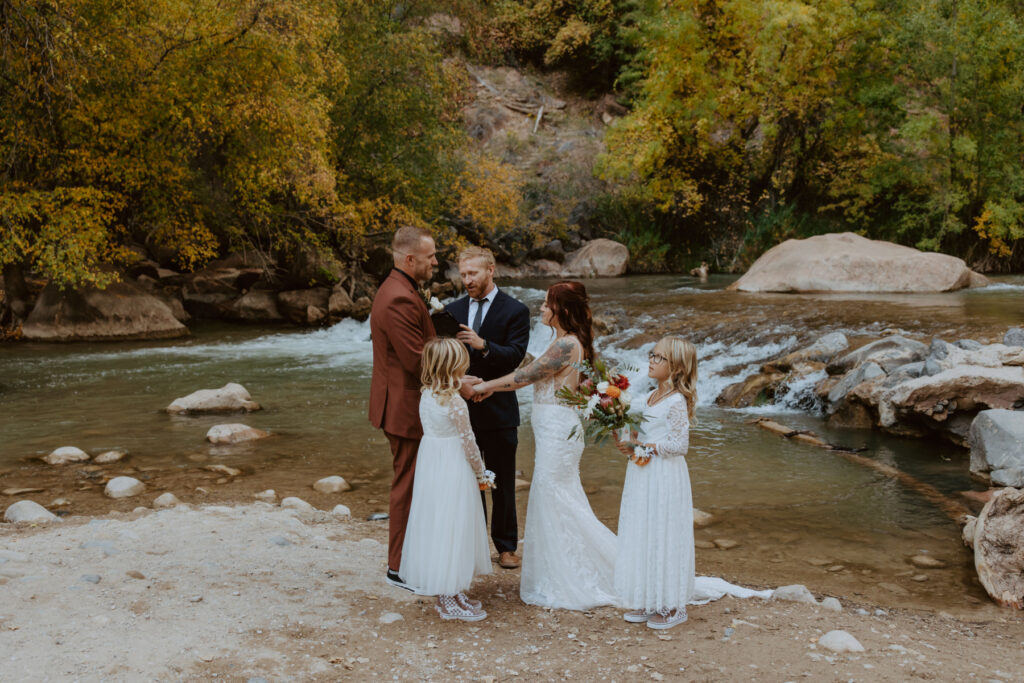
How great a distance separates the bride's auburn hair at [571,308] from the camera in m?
4.39

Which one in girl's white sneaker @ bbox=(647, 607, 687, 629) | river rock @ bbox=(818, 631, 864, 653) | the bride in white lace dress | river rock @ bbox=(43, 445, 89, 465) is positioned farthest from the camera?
river rock @ bbox=(43, 445, 89, 465)

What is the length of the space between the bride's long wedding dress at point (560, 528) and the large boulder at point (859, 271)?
15.0 m

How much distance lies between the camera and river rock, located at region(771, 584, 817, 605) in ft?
15.2

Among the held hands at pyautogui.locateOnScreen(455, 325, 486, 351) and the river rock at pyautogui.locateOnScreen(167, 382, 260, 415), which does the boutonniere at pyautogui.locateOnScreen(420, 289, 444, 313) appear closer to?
the held hands at pyautogui.locateOnScreen(455, 325, 486, 351)

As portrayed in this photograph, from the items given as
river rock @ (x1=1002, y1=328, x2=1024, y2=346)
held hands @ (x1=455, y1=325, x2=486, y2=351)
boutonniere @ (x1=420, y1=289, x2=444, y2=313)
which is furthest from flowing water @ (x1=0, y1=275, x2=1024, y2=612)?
boutonniere @ (x1=420, y1=289, x2=444, y2=313)

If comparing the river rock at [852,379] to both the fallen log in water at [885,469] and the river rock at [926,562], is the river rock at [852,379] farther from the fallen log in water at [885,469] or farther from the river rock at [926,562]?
the river rock at [926,562]

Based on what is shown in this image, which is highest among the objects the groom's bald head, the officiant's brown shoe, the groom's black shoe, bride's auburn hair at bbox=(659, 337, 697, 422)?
the groom's bald head

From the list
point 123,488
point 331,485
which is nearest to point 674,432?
point 331,485

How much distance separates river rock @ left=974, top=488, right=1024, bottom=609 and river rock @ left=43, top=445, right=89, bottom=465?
8.11 m

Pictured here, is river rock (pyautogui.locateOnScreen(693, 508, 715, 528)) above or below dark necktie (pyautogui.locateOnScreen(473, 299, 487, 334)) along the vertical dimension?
below

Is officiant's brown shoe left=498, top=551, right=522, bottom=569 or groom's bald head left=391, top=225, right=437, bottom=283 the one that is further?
officiant's brown shoe left=498, top=551, right=522, bottom=569

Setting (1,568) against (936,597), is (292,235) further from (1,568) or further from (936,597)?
(936,597)

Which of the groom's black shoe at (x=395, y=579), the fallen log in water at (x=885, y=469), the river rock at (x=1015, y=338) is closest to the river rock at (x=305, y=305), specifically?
the fallen log in water at (x=885, y=469)

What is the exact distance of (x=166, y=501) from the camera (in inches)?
261
